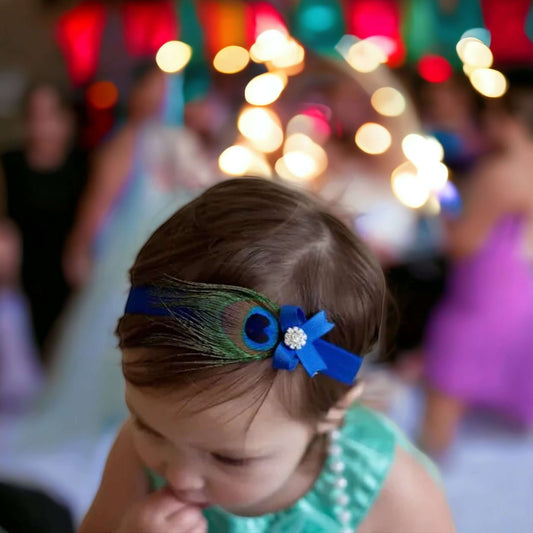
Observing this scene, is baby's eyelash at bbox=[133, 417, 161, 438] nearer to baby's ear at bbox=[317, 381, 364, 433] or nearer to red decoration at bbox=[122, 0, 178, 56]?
baby's ear at bbox=[317, 381, 364, 433]

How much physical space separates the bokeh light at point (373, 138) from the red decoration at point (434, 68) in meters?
0.45

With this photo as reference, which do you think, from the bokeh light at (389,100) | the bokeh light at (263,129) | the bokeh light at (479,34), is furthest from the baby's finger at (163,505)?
the bokeh light at (479,34)

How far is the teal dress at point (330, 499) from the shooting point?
0.65 m

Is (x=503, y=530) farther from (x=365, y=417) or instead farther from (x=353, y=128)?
(x=353, y=128)

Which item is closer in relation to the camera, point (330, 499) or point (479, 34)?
point (330, 499)

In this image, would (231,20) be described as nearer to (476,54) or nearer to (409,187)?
(476,54)

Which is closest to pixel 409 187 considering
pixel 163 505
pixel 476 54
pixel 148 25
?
pixel 476 54

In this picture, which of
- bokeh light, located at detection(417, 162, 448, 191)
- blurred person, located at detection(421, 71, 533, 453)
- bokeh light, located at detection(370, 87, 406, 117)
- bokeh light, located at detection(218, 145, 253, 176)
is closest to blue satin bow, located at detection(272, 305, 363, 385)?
bokeh light, located at detection(218, 145, 253, 176)

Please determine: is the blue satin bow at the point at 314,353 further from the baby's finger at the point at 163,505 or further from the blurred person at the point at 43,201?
the blurred person at the point at 43,201

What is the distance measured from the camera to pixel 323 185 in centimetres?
138

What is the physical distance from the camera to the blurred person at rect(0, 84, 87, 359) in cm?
210

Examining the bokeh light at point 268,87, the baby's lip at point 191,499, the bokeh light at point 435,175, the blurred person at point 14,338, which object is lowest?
the blurred person at point 14,338

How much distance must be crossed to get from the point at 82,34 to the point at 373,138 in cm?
111

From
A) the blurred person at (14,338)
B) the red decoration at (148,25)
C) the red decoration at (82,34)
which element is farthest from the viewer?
the red decoration at (82,34)
